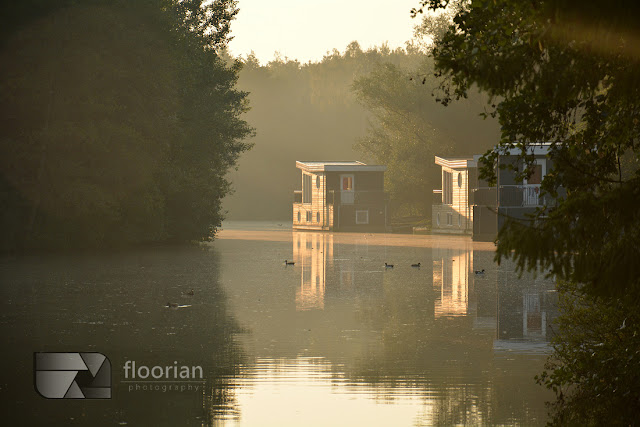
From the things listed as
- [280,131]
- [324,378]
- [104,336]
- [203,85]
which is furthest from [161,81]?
[280,131]

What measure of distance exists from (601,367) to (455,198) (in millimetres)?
51801

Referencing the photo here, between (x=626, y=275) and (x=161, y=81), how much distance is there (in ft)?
113

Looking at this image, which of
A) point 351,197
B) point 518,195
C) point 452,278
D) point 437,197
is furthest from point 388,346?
point 351,197

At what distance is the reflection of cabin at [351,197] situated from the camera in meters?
67.7

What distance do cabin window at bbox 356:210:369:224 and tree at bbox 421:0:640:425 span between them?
5941 cm

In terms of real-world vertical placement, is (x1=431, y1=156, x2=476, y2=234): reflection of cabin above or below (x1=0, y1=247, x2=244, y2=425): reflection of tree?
above

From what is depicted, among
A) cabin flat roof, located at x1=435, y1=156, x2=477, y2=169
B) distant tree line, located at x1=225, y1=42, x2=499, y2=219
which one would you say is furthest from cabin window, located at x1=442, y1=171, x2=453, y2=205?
distant tree line, located at x1=225, y1=42, x2=499, y2=219

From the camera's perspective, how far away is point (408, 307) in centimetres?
1923

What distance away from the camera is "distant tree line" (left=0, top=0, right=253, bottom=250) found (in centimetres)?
3562

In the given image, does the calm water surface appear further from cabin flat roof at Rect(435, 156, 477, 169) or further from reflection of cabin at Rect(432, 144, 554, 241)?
cabin flat roof at Rect(435, 156, 477, 169)

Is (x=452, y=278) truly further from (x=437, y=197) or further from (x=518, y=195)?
(x=437, y=197)

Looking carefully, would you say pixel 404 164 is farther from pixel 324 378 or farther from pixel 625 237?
pixel 625 237

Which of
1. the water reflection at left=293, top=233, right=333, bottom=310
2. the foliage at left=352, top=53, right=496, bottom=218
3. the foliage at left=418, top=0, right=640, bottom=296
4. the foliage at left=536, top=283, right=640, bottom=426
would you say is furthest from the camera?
the foliage at left=352, top=53, right=496, bottom=218

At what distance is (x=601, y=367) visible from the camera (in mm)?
8258
